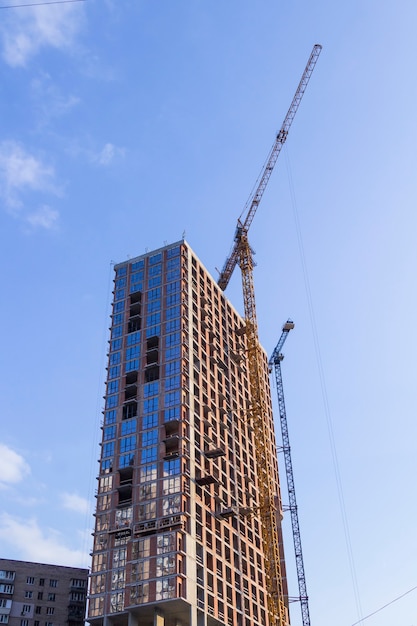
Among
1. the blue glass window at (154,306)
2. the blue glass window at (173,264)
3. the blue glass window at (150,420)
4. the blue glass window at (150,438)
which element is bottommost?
the blue glass window at (150,438)

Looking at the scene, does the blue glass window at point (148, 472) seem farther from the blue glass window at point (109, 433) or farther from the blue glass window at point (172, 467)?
the blue glass window at point (109, 433)

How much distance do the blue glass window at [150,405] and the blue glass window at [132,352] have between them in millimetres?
9677

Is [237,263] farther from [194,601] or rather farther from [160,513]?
[194,601]

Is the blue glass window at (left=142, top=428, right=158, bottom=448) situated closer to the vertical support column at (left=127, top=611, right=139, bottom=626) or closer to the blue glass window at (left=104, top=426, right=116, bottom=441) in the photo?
the blue glass window at (left=104, top=426, right=116, bottom=441)

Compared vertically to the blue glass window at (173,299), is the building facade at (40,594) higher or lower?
lower

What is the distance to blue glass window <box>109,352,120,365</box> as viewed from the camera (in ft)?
396

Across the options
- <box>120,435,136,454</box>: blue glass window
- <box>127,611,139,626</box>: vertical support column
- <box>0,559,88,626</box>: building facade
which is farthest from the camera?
<box>0,559,88,626</box>: building facade

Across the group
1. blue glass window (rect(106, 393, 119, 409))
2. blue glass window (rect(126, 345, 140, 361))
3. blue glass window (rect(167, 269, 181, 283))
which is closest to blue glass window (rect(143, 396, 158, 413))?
blue glass window (rect(106, 393, 119, 409))

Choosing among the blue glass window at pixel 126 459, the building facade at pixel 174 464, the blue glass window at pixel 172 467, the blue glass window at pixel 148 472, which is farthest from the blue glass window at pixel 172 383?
the blue glass window at pixel 148 472

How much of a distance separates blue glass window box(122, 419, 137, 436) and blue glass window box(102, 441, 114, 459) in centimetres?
259

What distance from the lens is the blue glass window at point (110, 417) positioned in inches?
4486

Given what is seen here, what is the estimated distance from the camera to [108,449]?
364 ft

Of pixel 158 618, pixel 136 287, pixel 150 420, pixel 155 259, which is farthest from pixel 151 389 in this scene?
pixel 158 618

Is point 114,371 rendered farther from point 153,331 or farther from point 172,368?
point 172,368
